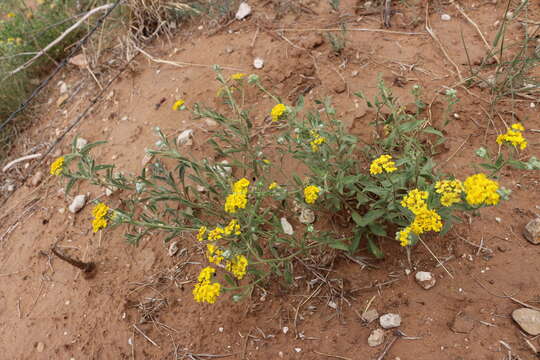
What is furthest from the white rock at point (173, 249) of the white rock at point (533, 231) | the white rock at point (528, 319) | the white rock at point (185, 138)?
the white rock at point (533, 231)

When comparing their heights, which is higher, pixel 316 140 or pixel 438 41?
pixel 316 140

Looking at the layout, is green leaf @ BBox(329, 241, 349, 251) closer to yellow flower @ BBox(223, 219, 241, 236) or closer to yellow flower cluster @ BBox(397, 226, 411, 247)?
yellow flower cluster @ BBox(397, 226, 411, 247)

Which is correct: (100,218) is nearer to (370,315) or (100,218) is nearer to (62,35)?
(370,315)

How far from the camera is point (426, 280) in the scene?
1876mm

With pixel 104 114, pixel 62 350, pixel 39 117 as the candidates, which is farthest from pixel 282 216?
pixel 39 117

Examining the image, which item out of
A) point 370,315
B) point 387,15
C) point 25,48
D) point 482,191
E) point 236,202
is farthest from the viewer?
point 25,48

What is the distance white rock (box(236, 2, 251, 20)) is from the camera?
3545 mm

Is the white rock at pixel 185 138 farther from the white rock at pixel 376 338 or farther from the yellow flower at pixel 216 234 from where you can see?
the white rock at pixel 376 338

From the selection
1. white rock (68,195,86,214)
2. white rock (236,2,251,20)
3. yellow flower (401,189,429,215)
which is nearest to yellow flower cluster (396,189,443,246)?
yellow flower (401,189,429,215)

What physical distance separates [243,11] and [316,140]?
219cm

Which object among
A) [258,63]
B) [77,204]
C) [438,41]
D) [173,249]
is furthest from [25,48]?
[438,41]

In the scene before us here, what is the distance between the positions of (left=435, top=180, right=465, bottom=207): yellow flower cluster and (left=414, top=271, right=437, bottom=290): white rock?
0.51 m

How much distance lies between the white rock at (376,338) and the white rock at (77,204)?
7.54ft

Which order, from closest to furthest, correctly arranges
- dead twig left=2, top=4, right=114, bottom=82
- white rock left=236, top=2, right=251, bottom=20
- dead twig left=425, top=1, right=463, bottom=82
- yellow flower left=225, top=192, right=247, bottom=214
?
yellow flower left=225, top=192, right=247, bottom=214
dead twig left=425, top=1, right=463, bottom=82
white rock left=236, top=2, right=251, bottom=20
dead twig left=2, top=4, right=114, bottom=82
